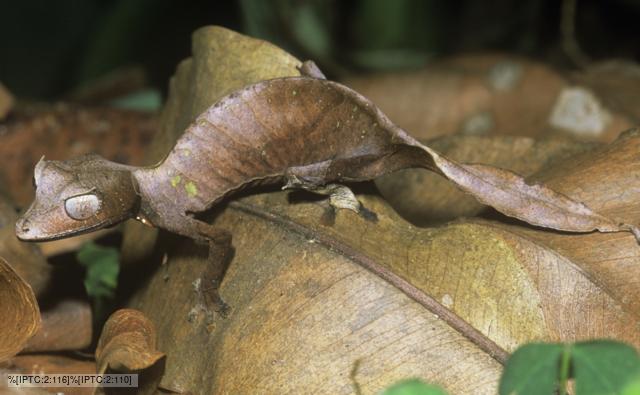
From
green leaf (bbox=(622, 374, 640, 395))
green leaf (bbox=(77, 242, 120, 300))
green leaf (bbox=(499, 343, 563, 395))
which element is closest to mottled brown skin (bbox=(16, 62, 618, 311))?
green leaf (bbox=(77, 242, 120, 300))

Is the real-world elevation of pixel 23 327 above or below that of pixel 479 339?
below

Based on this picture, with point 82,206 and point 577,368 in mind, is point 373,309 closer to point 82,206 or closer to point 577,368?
point 577,368

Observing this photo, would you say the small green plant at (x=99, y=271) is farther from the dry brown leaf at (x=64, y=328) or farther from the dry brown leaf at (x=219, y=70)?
the dry brown leaf at (x=64, y=328)

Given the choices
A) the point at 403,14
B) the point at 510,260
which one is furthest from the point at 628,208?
the point at 403,14

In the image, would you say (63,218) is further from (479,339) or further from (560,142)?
(560,142)

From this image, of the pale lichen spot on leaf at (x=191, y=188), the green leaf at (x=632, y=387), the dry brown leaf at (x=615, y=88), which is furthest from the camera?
the dry brown leaf at (x=615, y=88)

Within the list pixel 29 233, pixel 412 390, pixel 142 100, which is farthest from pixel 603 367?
pixel 142 100

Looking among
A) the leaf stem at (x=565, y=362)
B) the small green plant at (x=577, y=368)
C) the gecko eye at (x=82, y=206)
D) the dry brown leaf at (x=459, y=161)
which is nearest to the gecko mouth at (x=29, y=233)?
the gecko eye at (x=82, y=206)
